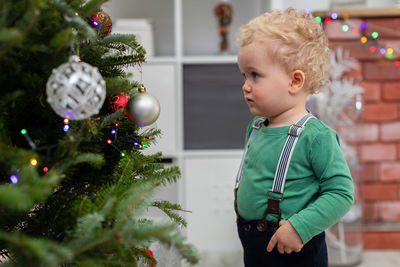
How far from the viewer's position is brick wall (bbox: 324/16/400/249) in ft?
A: 7.83

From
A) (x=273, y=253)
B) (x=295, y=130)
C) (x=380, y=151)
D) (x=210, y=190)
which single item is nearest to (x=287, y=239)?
(x=273, y=253)

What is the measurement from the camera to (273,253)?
1.00 meters

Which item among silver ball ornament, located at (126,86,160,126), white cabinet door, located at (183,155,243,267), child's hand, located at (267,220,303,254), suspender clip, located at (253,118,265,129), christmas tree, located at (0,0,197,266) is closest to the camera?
christmas tree, located at (0,0,197,266)

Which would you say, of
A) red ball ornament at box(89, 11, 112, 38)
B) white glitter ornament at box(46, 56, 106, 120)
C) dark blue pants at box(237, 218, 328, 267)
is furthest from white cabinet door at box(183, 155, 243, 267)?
white glitter ornament at box(46, 56, 106, 120)

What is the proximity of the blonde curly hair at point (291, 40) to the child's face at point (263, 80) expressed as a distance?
0.05 ft

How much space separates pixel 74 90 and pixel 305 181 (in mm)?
578

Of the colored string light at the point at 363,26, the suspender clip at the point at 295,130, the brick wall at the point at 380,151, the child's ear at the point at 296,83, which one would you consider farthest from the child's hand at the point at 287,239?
the colored string light at the point at 363,26

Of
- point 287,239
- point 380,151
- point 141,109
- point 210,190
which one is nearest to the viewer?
point 141,109

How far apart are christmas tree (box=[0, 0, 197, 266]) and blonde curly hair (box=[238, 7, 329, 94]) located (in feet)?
0.97

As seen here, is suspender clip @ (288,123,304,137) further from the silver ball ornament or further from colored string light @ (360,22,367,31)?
colored string light @ (360,22,367,31)

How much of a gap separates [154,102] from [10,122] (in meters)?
0.25

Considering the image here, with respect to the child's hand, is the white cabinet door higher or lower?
lower

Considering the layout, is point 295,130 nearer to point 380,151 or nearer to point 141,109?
point 141,109

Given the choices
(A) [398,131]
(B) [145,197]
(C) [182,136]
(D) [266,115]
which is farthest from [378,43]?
(B) [145,197]
